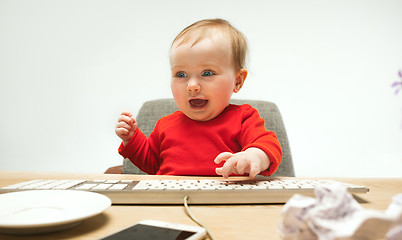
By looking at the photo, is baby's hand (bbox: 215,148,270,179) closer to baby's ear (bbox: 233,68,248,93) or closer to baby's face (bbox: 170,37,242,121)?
baby's face (bbox: 170,37,242,121)

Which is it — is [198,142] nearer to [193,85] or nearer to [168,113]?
[193,85]

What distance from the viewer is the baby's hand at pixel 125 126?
3.22 ft

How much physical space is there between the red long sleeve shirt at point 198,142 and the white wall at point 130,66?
3.97 ft

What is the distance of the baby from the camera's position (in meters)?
0.93

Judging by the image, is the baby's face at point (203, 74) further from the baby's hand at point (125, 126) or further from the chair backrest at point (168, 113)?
the chair backrest at point (168, 113)

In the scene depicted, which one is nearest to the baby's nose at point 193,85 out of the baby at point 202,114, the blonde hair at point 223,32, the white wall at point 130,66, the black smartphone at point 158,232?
the baby at point 202,114

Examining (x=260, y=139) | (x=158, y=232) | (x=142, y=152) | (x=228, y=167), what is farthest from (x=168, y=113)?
(x=158, y=232)

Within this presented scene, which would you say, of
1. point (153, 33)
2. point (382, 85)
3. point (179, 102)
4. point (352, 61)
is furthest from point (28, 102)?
point (382, 85)

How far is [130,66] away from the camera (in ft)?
7.39

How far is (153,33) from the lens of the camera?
89.5 inches

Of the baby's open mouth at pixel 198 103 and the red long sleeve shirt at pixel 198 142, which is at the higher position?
the baby's open mouth at pixel 198 103

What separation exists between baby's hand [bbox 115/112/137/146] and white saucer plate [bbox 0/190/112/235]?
54 centimetres

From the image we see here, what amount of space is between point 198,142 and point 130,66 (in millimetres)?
1428

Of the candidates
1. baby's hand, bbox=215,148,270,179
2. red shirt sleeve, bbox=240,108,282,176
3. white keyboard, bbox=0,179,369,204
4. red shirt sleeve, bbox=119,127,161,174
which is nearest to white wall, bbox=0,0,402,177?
red shirt sleeve, bbox=119,127,161,174
